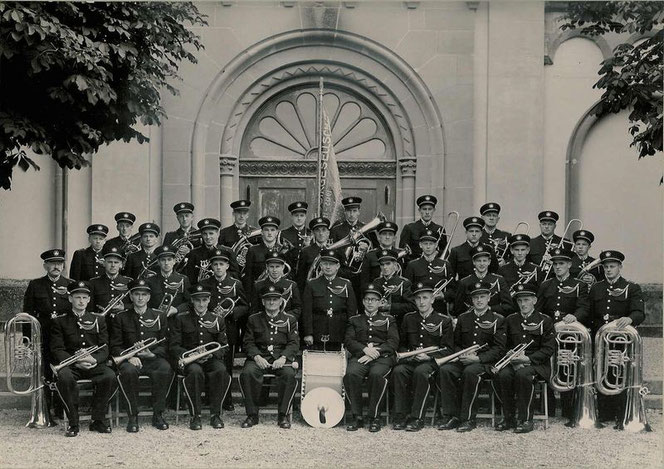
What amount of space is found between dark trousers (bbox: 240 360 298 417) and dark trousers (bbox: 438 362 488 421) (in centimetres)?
152

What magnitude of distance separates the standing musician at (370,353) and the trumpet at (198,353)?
137 cm

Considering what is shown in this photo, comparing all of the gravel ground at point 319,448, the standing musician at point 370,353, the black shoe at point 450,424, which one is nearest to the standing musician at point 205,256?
the standing musician at point 370,353

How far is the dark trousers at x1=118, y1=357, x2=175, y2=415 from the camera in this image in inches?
356

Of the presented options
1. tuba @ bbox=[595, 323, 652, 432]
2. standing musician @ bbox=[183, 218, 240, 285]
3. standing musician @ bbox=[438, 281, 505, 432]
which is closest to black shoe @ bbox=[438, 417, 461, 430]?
standing musician @ bbox=[438, 281, 505, 432]

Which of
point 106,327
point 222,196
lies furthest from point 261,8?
point 106,327

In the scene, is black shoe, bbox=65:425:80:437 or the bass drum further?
the bass drum

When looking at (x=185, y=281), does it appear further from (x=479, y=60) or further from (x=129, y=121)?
(x=479, y=60)

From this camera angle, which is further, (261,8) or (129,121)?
(261,8)

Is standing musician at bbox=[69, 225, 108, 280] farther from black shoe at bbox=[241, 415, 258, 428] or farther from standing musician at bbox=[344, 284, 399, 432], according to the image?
standing musician at bbox=[344, 284, 399, 432]

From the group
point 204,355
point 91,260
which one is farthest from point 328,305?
point 91,260

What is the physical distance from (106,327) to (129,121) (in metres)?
2.40

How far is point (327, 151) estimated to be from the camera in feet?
39.5

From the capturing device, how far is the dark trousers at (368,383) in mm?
9141

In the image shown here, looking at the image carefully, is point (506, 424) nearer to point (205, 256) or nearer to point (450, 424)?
point (450, 424)
